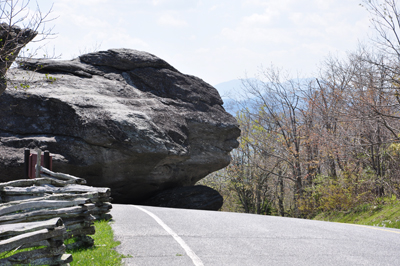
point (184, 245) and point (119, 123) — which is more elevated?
point (119, 123)

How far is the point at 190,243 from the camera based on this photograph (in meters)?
6.76

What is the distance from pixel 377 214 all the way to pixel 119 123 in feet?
40.4

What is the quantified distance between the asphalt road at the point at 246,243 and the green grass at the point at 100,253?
0.58 ft

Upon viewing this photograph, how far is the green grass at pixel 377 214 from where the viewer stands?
13309 mm

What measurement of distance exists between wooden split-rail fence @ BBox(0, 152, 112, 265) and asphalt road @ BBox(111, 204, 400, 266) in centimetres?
87

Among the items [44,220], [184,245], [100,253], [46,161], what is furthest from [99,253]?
[46,161]

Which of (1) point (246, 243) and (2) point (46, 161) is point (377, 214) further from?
(2) point (46, 161)

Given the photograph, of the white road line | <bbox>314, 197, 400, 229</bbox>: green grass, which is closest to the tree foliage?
<bbox>314, 197, 400, 229</bbox>: green grass

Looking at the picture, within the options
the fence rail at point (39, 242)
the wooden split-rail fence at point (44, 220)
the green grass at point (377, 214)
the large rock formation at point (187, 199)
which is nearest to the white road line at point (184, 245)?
the wooden split-rail fence at point (44, 220)

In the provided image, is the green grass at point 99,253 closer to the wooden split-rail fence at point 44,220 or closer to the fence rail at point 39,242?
the wooden split-rail fence at point 44,220

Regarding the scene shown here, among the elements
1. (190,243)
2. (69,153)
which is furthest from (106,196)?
(69,153)

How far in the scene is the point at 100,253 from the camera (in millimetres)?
6242

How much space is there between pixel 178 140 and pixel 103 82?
5584mm

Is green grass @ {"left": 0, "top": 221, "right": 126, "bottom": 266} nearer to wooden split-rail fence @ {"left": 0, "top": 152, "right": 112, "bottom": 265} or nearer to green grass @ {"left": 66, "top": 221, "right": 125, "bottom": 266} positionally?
green grass @ {"left": 66, "top": 221, "right": 125, "bottom": 266}
